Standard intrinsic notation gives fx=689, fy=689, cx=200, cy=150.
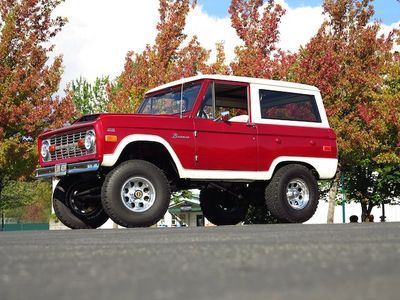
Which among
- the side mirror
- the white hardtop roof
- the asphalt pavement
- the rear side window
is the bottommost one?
the asphalt pavement

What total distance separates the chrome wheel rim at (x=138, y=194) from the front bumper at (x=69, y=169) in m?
0.48

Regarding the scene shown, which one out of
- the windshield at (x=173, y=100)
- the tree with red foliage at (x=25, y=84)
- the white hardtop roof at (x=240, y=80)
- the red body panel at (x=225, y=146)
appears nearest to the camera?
the red body panel at (x=225, y=146)

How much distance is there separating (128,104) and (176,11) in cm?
332

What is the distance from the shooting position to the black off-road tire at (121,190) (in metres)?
8.70

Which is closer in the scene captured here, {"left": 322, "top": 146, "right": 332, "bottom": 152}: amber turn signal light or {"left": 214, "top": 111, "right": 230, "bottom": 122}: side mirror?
{"left": 214, "top": 111, "right": 230, "bottom": 122}: side mirror

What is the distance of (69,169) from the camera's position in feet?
30.5

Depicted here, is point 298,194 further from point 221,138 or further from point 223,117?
point 223,117

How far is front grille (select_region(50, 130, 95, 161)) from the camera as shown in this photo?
9245 millimetres

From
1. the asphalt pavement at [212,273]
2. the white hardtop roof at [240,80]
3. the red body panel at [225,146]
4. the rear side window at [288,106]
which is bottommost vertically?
the asphalt pavement at [212,273]

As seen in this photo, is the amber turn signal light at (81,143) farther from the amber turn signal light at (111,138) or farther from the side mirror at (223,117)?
the side mirror at (223,117)

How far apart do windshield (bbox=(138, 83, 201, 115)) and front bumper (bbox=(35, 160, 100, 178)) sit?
1.72 meters

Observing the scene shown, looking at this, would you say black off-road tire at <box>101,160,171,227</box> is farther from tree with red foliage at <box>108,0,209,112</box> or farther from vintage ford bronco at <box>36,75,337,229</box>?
tree with red foliage at <box>108,0,209,112</box>

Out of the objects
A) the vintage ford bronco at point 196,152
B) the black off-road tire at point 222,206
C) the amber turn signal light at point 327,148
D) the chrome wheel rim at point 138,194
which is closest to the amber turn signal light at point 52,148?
the vintage ford bronco at point 196,152

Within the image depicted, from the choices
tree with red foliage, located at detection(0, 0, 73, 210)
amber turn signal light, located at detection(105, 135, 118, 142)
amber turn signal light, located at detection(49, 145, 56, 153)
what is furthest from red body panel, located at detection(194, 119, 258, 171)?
tree with red foliage, located at detection(0, 0, 73, 210)
